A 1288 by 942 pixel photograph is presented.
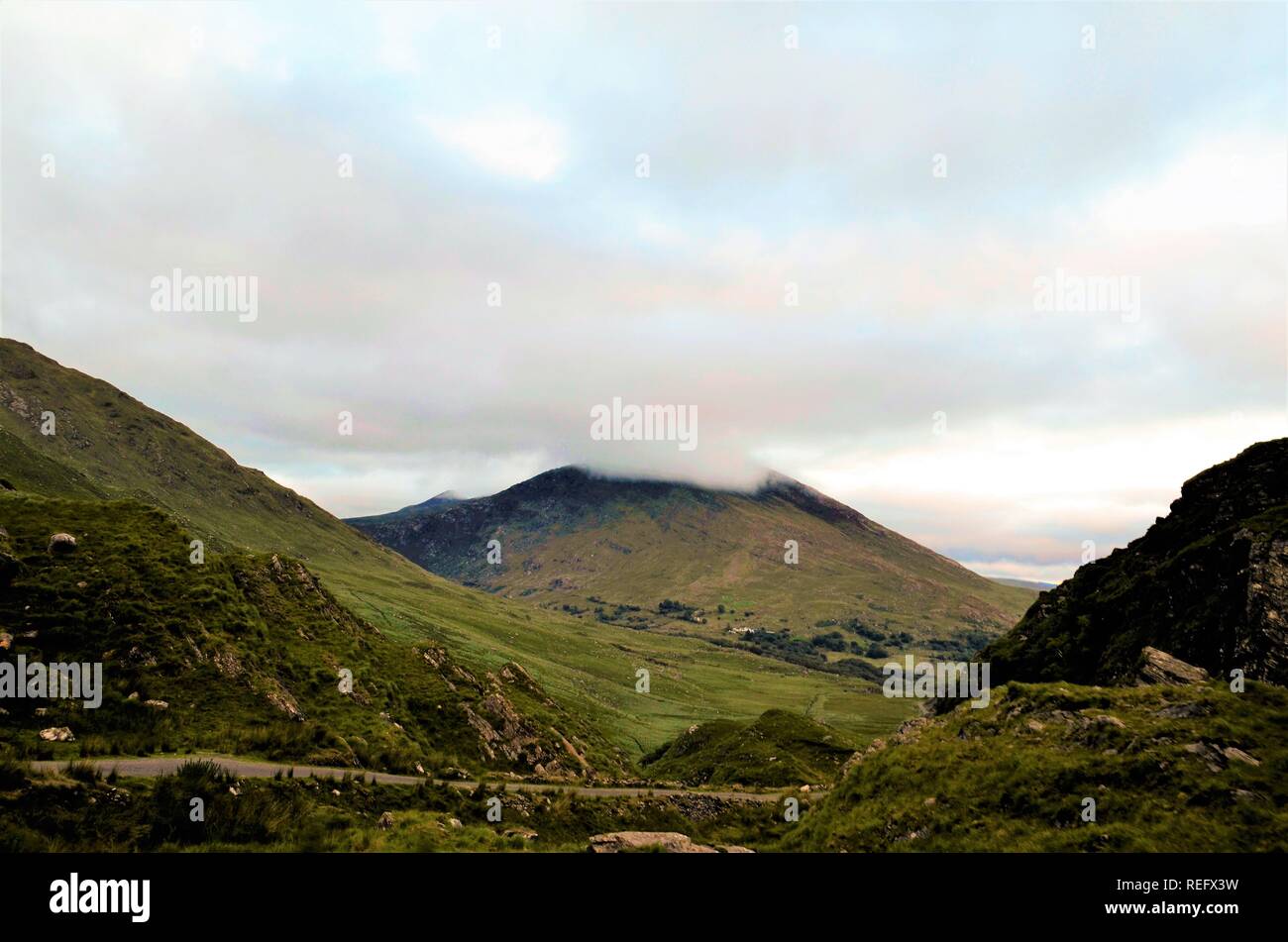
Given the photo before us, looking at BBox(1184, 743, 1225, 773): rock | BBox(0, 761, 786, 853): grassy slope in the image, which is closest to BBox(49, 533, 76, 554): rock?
BBox(0, 761, 786, 853): grassy slope

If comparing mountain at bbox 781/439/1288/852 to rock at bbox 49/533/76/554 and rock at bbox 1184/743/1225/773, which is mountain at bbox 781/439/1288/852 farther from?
rock at bbox 49/533/76/554

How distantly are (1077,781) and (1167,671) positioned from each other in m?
15.8

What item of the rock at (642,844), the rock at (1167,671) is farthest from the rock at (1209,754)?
the rock at (642,844)

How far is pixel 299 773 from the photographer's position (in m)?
26.3

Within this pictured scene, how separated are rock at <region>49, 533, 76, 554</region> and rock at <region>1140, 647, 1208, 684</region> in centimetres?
6307

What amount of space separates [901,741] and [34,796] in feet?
107

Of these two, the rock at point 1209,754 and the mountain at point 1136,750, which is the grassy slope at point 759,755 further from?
the rock at point 1209,754

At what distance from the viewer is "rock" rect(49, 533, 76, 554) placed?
36513 mm

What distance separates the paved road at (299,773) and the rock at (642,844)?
14.5 m

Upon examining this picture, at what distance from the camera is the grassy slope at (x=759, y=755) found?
2522 inches

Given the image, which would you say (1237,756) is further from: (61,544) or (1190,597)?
(61,544)

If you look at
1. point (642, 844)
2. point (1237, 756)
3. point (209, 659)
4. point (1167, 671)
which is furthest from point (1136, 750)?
point (209, 659)

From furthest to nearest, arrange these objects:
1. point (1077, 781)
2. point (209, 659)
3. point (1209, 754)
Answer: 1. point (209, 659)
2. point (1077, 781)
3. point (1209, 754)
